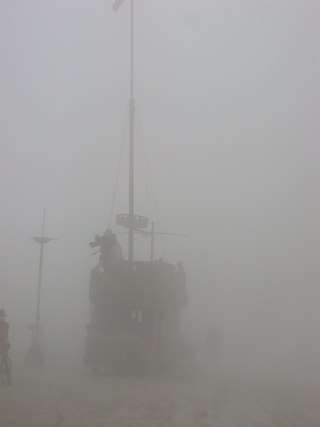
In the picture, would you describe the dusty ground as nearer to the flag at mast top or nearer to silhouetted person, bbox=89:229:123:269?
silhouetted person, bbox=89:229:123:269

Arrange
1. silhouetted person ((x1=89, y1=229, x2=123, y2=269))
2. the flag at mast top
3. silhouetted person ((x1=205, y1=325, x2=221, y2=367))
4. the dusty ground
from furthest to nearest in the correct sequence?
the flag at mast top
silhouetted person ((x1=205, y1=325, x2=221, y2=367))
silhouetted person ((x1=89, y1=229, x2=123, y2=269))
the dusty ground

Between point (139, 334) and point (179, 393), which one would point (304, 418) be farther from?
point (139, 334)

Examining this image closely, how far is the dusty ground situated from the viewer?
389 inches

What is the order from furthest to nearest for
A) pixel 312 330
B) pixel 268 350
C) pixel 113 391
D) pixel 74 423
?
pixel 312 330 → pixel 268 350 → pixel 113 391 → pixel 74 423

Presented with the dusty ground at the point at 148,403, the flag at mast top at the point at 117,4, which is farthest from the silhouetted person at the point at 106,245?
the flag at mast top at the point at 117,4

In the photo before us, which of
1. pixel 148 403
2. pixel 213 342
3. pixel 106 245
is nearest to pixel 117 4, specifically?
pixel 213 342

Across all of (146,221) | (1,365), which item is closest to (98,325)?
(1,365)

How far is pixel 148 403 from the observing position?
1220 cm

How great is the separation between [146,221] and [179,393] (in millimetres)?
20246

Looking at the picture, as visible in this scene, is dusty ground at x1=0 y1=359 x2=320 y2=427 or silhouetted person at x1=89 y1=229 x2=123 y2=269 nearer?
dusty ground at x1=0 y1=359 x2=320 y2=427

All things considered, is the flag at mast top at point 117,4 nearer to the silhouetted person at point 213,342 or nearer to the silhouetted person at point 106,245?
the silhouetted person at point 213,342

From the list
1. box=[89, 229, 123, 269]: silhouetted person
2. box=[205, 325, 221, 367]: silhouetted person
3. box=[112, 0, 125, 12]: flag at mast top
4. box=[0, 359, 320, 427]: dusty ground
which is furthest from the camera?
box=[112, 0, 125, 12]: flag at mast top

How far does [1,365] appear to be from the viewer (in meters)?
14.8

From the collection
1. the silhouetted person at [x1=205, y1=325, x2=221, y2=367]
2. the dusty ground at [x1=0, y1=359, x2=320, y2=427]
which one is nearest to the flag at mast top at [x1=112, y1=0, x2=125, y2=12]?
the silhouetted person at [x1=205, y1=325, x2=221, y2=367]
